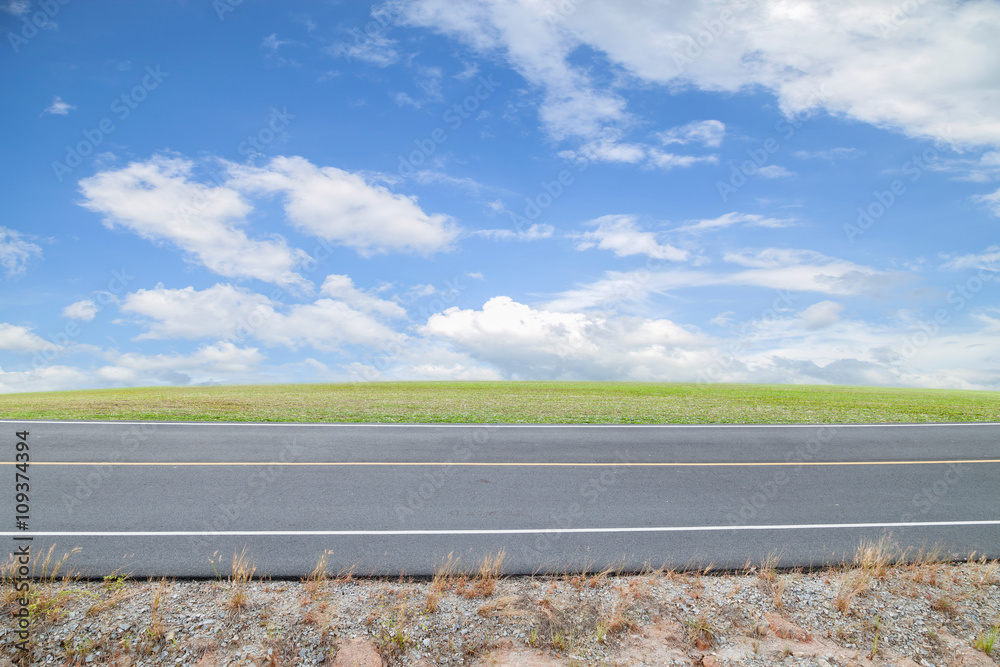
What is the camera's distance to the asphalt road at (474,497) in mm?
7266

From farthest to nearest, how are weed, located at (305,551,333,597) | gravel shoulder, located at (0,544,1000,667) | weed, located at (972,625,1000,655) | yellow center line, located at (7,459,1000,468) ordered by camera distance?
yellow center line, located at (7,459,1000,468)
weed, located at (305,551,333,597)
weed, located at (972,625,1000,655)
gravel shoulder, located at (0,544,1000,667)

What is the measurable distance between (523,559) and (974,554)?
6.59m

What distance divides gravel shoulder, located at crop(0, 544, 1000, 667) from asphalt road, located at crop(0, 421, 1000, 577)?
1.51 feet

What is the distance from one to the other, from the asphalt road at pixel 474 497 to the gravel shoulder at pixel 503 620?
46 centimetres

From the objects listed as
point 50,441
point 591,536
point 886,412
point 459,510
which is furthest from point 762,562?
point 886,412

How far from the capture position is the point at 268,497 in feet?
30.2

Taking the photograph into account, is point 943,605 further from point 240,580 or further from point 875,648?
point 240,580

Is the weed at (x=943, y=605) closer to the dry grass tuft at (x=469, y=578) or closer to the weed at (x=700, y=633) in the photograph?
the weed at (x=700, y=633)

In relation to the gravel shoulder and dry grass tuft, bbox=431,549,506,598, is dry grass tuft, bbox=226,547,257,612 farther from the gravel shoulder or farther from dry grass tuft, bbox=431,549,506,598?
dry grass tuft, bbox=431,549,506,598

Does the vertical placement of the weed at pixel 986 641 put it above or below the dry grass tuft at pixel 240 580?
below

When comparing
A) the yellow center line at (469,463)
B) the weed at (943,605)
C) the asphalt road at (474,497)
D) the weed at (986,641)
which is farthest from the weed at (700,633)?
the yellow center line at (469,463)

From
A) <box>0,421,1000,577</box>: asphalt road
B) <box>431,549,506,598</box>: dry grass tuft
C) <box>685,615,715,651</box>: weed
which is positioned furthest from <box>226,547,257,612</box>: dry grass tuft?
<box>685,615,715,651</box>: weed

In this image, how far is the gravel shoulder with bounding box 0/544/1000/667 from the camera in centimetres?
524

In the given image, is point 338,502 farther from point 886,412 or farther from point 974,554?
point 886,412
